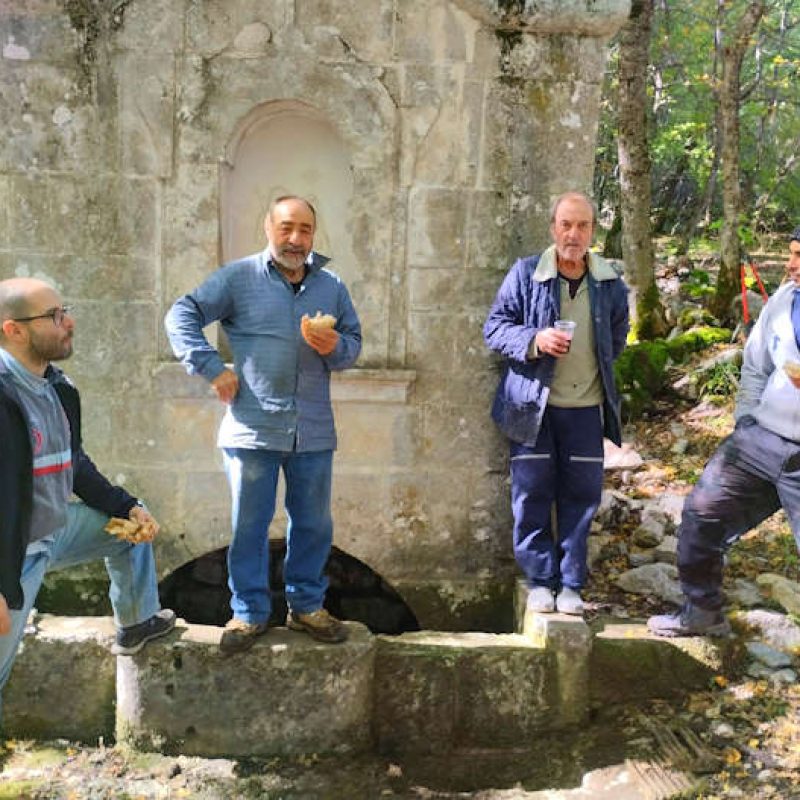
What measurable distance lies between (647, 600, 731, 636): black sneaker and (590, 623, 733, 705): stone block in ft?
0.12

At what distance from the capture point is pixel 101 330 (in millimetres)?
4801

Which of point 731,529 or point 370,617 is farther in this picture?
point 370,617

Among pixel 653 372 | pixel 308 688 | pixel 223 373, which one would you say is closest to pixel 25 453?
pixel 223 373

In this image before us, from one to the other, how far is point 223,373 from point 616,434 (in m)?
2.02

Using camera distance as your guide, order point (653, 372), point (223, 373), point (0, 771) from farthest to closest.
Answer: point (653, 372) < point (0, 771) < point (223, 373)

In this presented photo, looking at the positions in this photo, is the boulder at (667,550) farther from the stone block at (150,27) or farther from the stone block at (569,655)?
the stone block at (150,27)

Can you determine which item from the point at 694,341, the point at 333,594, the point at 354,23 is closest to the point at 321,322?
the point at 354,23

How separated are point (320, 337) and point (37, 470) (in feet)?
4.04

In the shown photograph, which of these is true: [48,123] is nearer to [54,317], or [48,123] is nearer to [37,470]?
[54,317]

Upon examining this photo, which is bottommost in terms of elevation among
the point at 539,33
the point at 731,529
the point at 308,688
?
the point at 308,688

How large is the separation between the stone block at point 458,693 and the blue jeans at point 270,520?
2.03ft

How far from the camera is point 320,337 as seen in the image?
355 cm

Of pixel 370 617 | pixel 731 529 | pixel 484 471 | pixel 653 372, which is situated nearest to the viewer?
pixel 731 529

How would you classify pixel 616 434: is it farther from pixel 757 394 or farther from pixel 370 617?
pixel 370 617
